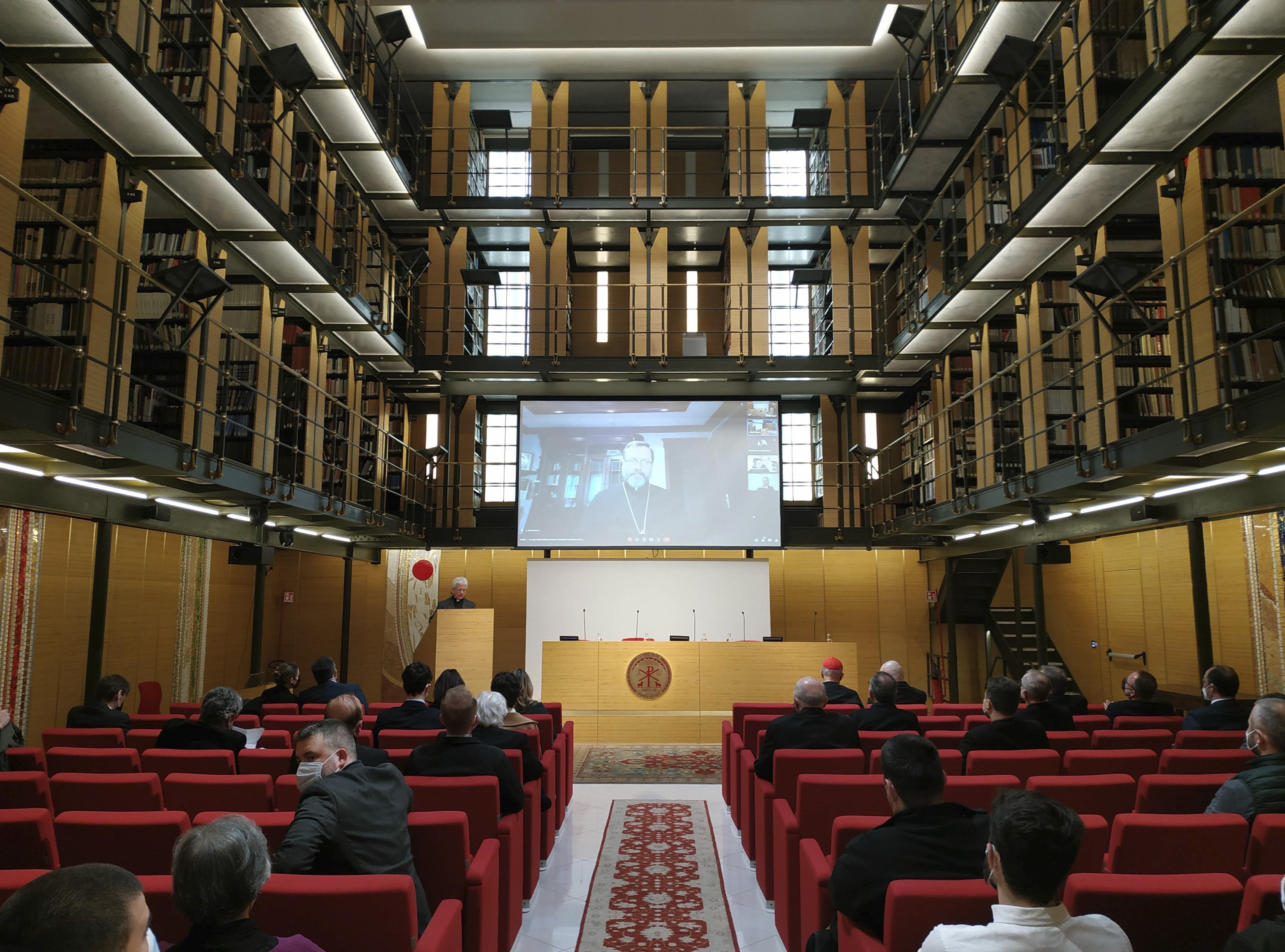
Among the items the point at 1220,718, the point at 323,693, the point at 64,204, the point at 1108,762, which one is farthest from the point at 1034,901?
the point at 64,204

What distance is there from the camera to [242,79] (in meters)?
6.90

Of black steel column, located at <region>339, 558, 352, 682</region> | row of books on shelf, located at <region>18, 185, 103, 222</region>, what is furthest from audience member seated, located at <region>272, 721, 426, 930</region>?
black steel column, located at <region>339, 558, 352, 682</region>

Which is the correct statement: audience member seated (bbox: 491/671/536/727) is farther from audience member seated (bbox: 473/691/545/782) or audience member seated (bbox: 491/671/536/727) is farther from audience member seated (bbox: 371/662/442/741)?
audience member seated (bbox: 473/691/545/782)

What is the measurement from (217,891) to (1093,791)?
308cm

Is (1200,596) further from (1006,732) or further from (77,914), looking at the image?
(77,914)

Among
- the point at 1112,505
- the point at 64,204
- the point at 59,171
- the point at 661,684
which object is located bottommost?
the point at 661,684

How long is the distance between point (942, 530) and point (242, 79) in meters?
8.69

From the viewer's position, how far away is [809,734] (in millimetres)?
4297

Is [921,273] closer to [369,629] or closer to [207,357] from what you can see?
[207,357]

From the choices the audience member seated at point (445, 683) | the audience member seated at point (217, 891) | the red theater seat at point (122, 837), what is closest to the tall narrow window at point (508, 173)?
the audience member seated at point (445, 683)

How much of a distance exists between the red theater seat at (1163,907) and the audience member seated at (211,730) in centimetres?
377

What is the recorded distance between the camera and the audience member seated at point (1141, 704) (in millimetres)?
5293

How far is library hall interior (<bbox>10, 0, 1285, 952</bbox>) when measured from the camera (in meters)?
2.55

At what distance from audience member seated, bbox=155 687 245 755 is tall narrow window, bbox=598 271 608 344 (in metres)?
9.75
